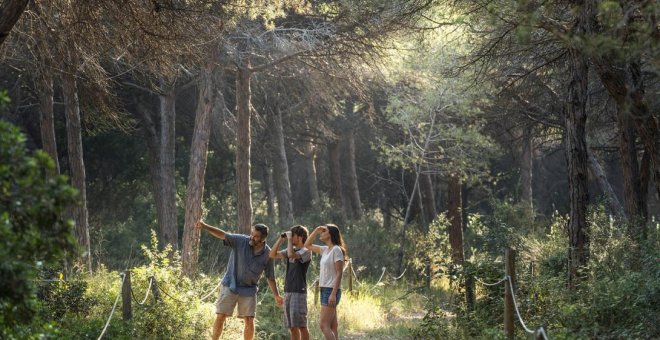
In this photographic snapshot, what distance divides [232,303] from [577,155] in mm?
5885

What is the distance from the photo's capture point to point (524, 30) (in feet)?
31.2

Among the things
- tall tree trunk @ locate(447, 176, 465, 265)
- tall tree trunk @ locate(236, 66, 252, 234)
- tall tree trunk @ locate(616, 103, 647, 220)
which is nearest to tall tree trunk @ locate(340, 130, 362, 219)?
tall tree trunk @ locate(447, 176, 465, 265)

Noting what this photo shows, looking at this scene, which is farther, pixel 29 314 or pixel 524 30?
pixel 524 30

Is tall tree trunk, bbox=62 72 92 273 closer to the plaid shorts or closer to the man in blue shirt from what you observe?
the man in blue shirt

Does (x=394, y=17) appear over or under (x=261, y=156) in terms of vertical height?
under

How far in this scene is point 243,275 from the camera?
12172 mm

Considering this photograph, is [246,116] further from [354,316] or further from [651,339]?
[651,339]

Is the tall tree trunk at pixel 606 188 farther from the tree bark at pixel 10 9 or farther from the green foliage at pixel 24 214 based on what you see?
the green foliage at pixel 24 214

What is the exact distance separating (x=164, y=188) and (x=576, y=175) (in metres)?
15.0

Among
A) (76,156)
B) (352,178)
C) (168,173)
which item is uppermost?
(352,178)

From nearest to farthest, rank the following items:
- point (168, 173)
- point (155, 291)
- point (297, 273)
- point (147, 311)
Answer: point (297, 273) → point (147, 311) → point (155, 291) → point (168, 173)

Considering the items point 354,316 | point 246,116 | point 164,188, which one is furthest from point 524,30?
point 164,188

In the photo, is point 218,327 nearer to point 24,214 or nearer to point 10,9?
point 10,9

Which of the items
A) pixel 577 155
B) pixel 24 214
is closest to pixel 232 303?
pixel 577 155
